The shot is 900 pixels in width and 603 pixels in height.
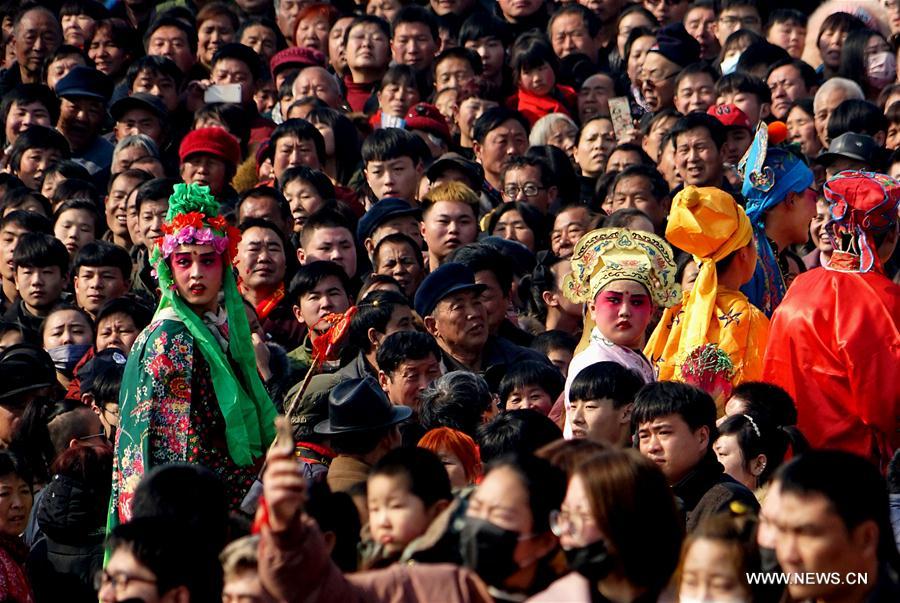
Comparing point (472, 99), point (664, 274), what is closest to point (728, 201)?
point (664, 274)

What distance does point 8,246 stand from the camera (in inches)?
392

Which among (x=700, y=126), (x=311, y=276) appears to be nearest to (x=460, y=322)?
(x=311, y=276)

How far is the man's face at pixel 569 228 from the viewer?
912 centimetres

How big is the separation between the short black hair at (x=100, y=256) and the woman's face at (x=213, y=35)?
3.45 m

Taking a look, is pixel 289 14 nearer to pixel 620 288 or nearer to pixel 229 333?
pixel 229 333

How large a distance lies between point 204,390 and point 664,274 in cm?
188

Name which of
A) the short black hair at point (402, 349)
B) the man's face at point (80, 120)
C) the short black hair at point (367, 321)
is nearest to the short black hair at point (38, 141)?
the man's face at point (80, 120)

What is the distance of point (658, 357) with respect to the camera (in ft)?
24.0

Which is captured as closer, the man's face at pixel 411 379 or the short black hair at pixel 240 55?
the man's face at pixel 411 379

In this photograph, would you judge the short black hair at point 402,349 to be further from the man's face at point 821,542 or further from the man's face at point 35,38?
the man's face at point 35,38

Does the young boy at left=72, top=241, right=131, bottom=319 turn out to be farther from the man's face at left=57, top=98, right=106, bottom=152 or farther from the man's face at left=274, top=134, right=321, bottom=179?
the man's face at left=57, top=98, right=106, bottom=152

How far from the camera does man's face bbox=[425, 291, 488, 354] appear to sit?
7.92m

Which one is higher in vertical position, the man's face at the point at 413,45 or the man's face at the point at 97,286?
the man's face at the point at 413,45

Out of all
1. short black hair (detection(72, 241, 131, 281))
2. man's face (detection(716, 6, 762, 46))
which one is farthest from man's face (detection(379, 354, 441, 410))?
man's face (detection(716, 6, 762, 46))
